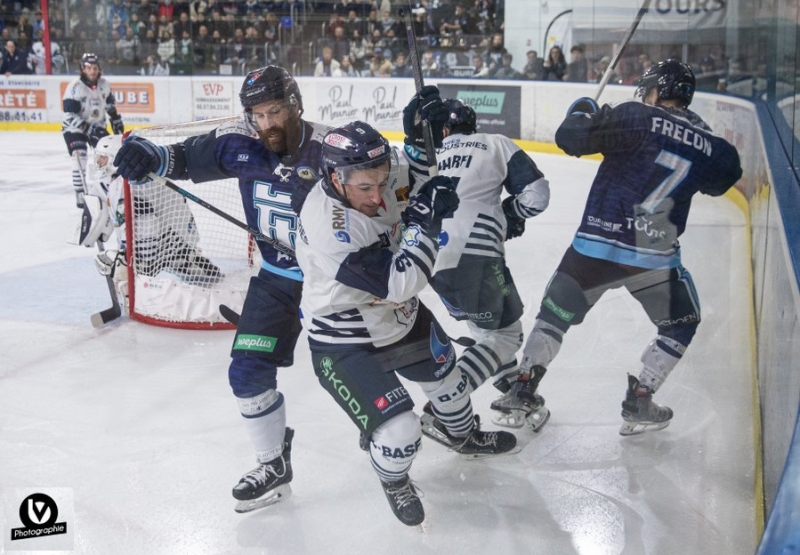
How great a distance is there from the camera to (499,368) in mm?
2873

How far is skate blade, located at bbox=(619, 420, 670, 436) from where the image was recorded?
2.71 meters

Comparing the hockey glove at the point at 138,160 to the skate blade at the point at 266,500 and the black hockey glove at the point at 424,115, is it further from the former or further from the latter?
the skate blade at the point at 266,500

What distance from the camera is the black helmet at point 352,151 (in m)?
1.94

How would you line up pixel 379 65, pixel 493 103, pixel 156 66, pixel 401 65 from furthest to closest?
pixel 156 66, pixel 401 65, pixel 379 65, pixel 493 103

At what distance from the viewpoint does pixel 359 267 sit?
193 cm

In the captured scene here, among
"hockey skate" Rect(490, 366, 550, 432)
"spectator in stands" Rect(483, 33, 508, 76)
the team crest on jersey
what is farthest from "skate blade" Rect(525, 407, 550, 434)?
"spectator in stands" Rect(483, 33, 508, 76)

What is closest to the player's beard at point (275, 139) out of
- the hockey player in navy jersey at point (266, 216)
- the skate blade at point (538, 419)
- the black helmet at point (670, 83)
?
the hockey player in navy jersey at point (266, 216)

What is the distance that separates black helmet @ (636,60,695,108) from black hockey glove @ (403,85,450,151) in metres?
0.66

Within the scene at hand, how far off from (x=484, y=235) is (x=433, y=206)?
0.82 meters

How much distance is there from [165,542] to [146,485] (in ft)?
1.04

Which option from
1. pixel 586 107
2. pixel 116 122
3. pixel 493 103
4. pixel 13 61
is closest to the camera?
pixel 586 107

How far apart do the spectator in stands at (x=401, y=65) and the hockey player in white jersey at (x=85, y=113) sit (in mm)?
3003

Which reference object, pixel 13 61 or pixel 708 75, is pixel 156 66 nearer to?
pixel 13 61

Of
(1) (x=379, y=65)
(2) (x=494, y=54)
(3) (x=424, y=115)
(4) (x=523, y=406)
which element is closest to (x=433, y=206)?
(3) (x=424, y=115)
